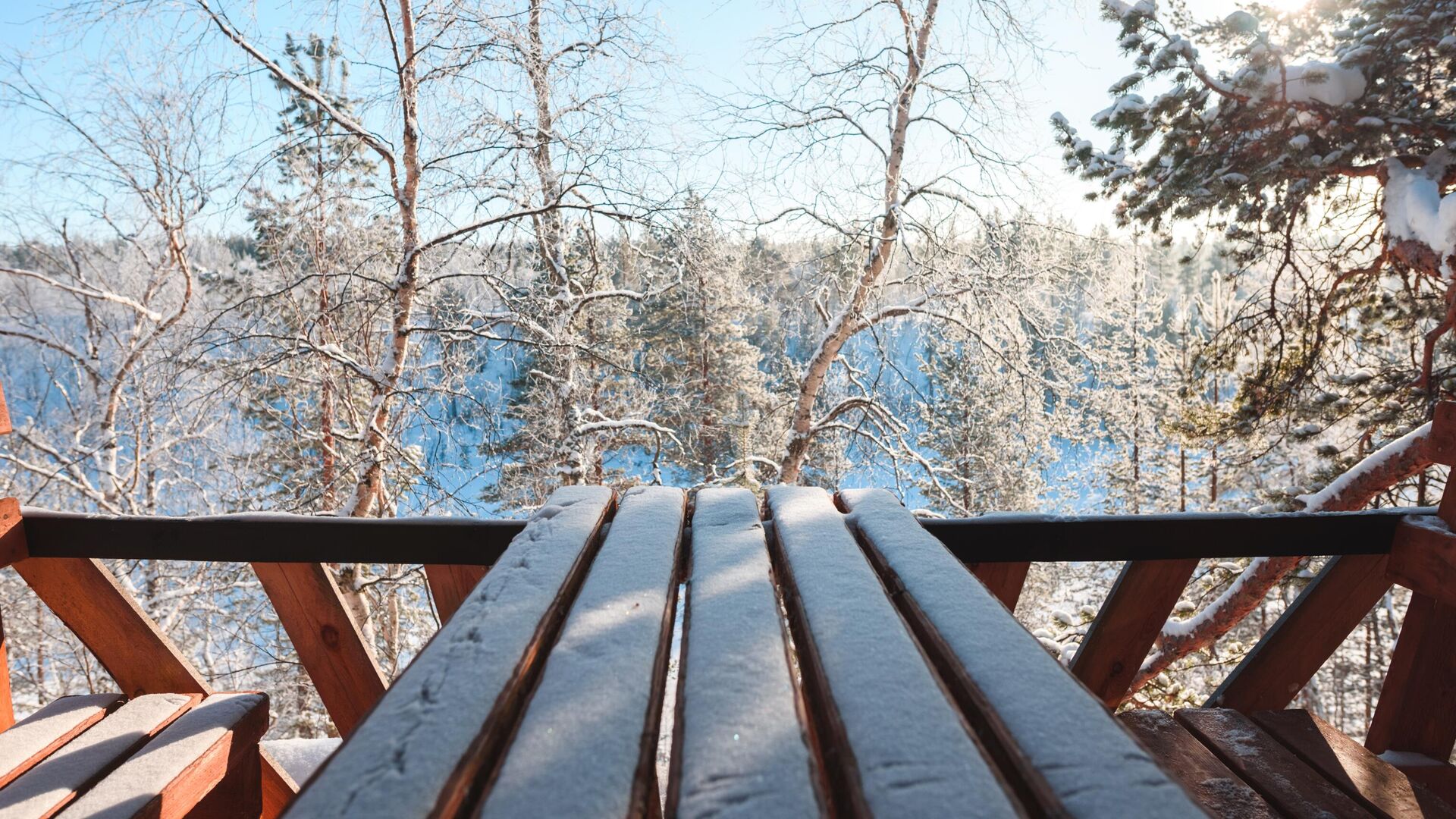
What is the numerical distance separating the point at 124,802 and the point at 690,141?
625cm

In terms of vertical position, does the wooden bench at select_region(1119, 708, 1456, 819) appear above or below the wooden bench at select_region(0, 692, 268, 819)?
below

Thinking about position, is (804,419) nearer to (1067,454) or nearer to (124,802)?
(124,802)

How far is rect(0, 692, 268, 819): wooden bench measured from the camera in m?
1.28

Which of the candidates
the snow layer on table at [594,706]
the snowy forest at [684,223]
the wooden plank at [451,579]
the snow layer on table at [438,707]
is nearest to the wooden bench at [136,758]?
the wooden plank at [451,579]

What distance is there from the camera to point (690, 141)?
259 inches

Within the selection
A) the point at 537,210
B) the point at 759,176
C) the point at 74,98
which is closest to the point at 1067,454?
the point at 759,176

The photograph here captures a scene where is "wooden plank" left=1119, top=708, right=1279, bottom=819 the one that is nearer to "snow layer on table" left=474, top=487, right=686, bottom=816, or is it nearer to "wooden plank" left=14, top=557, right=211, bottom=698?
"snow layer on table" left=474, top=487, right=686, bottom=816

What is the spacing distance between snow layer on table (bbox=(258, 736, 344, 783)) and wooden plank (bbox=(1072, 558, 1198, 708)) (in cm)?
277

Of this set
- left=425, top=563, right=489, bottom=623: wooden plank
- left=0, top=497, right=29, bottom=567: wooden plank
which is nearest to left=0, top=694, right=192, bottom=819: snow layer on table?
left=0, top=497, right=29, bottom=567: wooden plank

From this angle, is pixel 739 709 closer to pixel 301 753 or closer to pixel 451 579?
pixel 451 579

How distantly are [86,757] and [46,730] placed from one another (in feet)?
0.64

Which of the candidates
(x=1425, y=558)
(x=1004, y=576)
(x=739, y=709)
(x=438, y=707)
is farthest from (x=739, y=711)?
(x=1425, y=558)

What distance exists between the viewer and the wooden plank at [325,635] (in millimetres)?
1765

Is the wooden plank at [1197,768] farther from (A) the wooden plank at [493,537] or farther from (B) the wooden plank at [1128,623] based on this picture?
(A) the wooden plank at [493,537]
